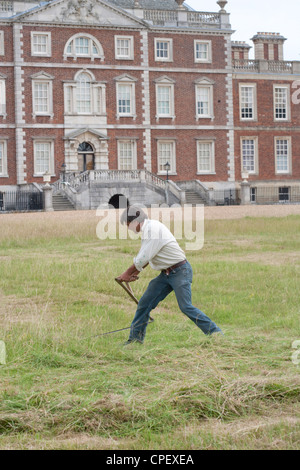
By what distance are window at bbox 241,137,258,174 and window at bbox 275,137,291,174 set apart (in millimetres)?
1767

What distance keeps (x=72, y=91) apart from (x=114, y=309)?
37501 millimetres

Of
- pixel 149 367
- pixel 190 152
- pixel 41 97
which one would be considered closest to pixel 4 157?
pixel 41 97

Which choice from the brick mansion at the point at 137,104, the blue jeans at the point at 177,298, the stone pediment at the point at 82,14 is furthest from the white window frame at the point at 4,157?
the blue jeans at the point at 177,298

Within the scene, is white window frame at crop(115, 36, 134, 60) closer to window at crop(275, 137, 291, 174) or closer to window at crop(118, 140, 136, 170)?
window at crop(118, 140, 136, 170)

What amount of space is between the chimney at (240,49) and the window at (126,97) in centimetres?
1751

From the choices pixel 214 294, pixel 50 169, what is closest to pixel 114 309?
pixel 214 294

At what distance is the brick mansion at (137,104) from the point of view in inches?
1837

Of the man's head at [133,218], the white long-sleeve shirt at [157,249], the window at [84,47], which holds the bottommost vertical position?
the white long-sleeve shirt at [157,249]

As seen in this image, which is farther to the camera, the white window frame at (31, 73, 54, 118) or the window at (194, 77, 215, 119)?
the window at (194, 77, 215, 119)

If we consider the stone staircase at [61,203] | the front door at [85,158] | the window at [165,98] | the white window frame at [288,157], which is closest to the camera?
the stone staircase at [61,203]

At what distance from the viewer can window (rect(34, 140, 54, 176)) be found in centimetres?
4725

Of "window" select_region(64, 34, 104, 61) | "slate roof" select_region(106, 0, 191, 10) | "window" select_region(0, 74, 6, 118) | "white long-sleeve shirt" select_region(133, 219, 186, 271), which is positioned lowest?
"white long-sleeve shirt" select_region(133, 219, 186, 271)

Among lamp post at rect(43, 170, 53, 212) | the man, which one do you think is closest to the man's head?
the man

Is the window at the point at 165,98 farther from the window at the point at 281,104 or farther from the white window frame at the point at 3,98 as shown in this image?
the white window frame at the point at 3,98
